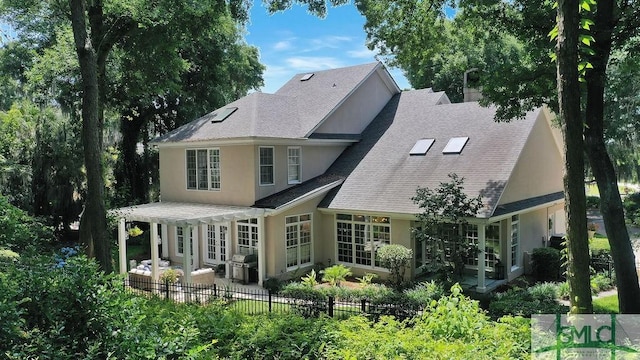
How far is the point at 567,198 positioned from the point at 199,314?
17.2 feet

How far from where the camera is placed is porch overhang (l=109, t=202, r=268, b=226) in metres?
15.3

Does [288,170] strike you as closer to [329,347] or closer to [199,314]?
[199,314]

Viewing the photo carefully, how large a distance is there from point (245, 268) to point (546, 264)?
11094mm

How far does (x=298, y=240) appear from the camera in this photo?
17797 millimetres

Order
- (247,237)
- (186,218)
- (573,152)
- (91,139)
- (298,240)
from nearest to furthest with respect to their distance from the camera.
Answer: (573,152) < (91,139) < (186,218) < (298,240) < (247,237)

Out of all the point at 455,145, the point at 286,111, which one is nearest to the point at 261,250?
the point at 286,111

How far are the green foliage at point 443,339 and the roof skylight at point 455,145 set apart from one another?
12.4 metres

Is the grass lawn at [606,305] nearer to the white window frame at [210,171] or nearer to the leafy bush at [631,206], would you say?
the white window frame at [210,171]

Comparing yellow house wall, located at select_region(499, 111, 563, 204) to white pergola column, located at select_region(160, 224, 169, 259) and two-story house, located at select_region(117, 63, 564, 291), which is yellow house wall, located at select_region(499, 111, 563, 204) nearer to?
two-story house, located at select_region(117, 63, 564, 291)

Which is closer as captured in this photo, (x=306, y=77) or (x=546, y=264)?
(x=546, y=264)

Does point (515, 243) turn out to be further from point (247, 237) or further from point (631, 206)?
point (631, 206)

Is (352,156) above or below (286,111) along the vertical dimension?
below

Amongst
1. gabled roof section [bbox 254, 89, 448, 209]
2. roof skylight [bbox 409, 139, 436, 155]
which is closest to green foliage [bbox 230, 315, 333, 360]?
gabled roof section [bbox 254, 89, 448, 209]

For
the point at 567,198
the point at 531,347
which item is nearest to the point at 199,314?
Answer: the point at 531,347
